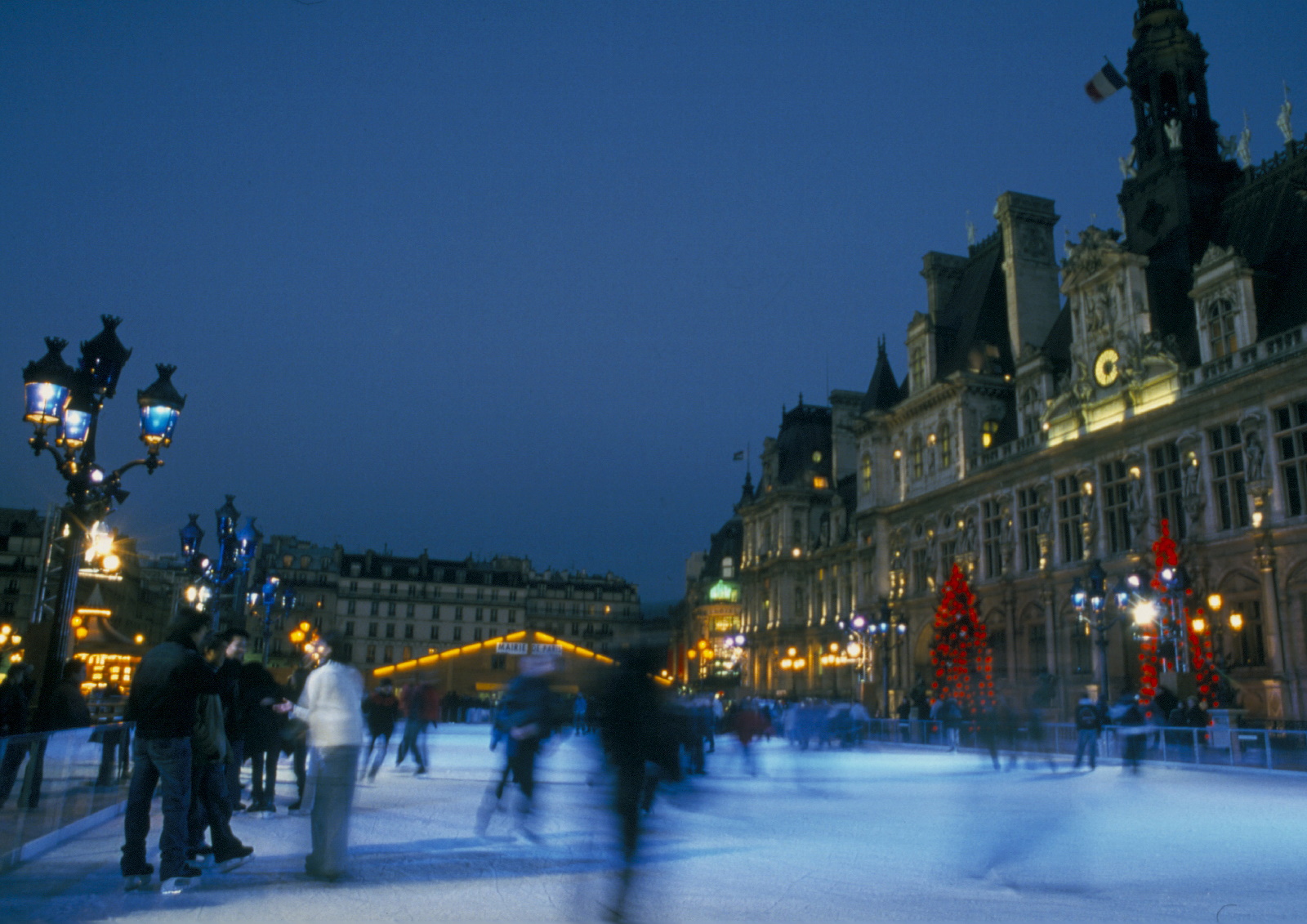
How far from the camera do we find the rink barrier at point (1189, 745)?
1828 cm

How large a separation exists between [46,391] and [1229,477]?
2988 centimetres

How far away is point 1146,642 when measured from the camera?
29453 mm

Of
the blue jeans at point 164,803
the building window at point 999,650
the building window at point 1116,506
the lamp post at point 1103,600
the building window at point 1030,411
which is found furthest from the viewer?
the building window at point 1030,411

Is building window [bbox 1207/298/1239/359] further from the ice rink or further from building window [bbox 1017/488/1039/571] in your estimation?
the ice rink

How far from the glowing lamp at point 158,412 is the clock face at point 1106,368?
3108cm

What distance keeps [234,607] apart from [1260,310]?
32.4 meters

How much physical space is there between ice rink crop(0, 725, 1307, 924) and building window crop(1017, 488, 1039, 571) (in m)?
23.7

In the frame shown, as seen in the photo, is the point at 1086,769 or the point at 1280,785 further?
the point at 1086,769

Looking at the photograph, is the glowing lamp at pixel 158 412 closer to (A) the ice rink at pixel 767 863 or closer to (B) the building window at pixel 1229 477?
(A) the ice rink at pixel 767 863

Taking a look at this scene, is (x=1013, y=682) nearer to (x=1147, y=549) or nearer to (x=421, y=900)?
(x=1147, y=549)

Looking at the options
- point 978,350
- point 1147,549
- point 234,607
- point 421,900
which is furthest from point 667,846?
point 978,350

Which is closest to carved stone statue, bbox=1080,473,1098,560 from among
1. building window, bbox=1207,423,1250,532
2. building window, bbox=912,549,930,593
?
building window, bbox=1207,423,1250,532

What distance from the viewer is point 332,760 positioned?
698 cm

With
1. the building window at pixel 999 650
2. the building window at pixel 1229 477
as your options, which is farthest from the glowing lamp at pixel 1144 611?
the building window at pixel 999 650
